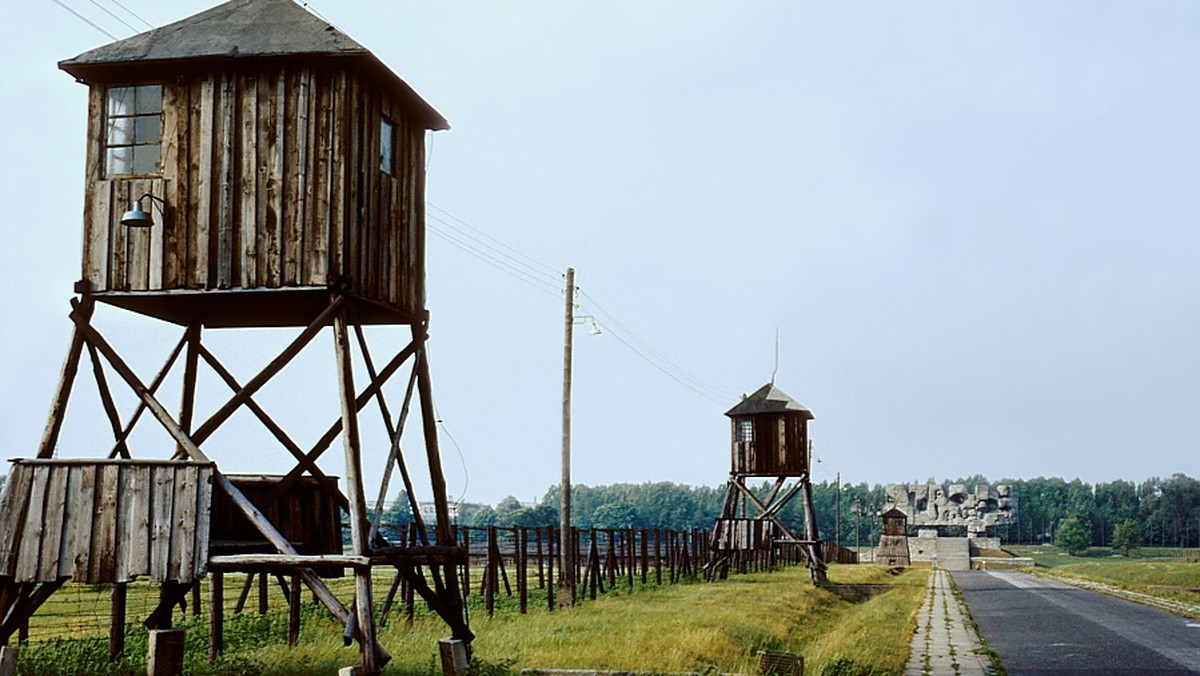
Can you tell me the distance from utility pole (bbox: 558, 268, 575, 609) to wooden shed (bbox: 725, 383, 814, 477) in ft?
47.4

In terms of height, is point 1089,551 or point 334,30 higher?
point 334,30

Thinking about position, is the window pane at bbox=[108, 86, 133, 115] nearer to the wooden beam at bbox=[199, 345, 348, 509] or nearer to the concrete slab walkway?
the wooden beam at bbox=[199, 345, 348, 509]

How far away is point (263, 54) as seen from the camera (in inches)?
526

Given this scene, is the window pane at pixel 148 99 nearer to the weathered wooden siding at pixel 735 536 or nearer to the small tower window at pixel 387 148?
the small tower window at pixel 387 148

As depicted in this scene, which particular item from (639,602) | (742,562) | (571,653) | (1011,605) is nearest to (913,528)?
(742,562)

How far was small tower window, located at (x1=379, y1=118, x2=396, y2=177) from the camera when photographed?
48.0ft

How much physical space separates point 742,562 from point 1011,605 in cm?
1695

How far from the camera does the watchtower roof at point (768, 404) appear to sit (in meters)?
42.2

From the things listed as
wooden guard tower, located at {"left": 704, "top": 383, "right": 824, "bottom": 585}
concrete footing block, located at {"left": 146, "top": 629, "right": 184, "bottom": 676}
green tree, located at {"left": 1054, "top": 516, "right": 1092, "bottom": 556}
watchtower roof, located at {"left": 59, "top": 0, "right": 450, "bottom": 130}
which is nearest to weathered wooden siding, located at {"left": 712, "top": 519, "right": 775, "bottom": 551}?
wooden guard tower, located at {"left": 704, "top": 383, "right": 824, "bottom": 585}

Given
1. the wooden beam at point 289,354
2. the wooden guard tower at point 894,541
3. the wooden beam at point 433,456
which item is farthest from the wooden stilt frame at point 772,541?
the wooden guard tower at point 894,541

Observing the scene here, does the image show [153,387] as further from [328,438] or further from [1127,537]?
[1127,537]

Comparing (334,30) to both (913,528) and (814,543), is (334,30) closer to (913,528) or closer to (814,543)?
(814,543)

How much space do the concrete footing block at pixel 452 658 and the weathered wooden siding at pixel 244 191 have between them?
4.35m

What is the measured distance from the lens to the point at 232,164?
13.4 meters
